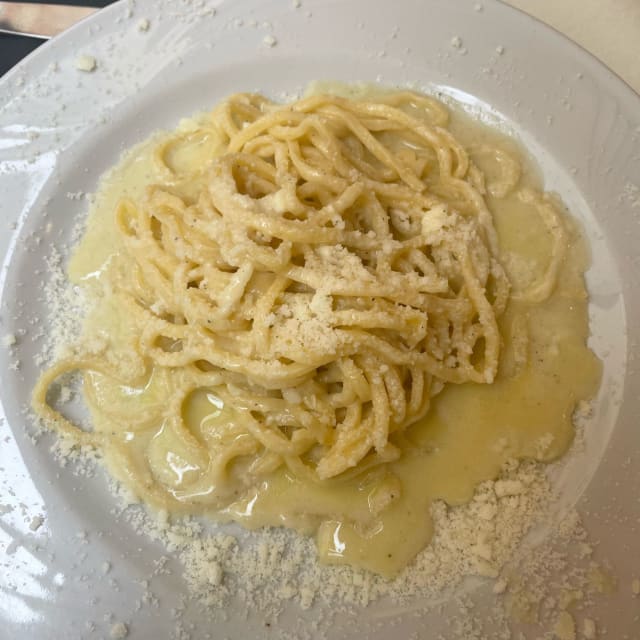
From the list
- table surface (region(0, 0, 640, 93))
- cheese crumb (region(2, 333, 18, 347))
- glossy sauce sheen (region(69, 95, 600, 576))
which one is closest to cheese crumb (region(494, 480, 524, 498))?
glossy sauce sheen (region(69, 95, 600, 576))

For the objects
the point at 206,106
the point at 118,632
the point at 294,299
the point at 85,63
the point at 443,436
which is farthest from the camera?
the point at 206,106

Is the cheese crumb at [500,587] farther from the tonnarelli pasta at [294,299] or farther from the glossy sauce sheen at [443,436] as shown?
the tonnarelli pasta at [294,299]

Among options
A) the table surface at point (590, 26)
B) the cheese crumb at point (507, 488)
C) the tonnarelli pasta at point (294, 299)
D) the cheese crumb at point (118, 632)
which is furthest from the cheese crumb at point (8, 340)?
the cheese crumb at point (507, 488)

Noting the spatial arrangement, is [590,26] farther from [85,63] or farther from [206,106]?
[85,63]

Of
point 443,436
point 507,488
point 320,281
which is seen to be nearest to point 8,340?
point 320,281

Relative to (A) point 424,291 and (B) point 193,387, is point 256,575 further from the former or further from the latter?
(A) point 424,291

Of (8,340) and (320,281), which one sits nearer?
(320,281)

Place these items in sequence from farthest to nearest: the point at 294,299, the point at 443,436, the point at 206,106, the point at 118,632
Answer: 1. the point at 206,106
2. the point at 443,436
3. the point at 294,299
4. the point at 118,632
